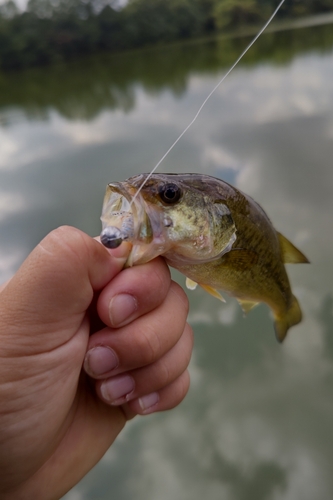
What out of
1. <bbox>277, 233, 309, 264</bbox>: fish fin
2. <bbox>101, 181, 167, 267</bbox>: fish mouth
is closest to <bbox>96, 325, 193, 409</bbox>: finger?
<bbox>101, 181, 167, 267</bbox>: fish mouth

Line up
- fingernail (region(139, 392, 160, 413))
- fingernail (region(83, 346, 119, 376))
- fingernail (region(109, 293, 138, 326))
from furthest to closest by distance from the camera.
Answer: fingernail (region(139, 392, 160, 413)), fingernail (region(83, 346, 119, 376)), fingernail (region(109, 293, 138, 326))

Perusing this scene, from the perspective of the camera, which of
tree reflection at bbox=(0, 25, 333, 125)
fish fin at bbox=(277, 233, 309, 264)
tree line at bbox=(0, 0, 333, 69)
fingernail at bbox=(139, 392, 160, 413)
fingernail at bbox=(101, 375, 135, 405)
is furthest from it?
tree line at bbox=(0, 0, 333, 69)

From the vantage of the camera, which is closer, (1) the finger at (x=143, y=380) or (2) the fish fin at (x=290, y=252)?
(1) the finger at (x=143, y=380)

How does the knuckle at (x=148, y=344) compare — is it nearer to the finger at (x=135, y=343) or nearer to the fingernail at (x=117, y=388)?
the finger at (x=135, y=343)

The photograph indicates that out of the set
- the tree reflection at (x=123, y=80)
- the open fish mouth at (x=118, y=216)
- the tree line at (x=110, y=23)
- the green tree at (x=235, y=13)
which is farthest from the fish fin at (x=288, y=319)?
the green tree at (x=235, y=13)

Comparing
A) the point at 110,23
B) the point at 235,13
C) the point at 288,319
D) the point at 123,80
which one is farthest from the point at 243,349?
the point at 235,13

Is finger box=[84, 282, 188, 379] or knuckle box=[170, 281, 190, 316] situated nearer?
finger box=[84, 282, 188, 379]

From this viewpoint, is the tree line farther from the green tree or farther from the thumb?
the thumb

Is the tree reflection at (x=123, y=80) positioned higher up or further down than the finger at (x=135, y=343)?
further down
